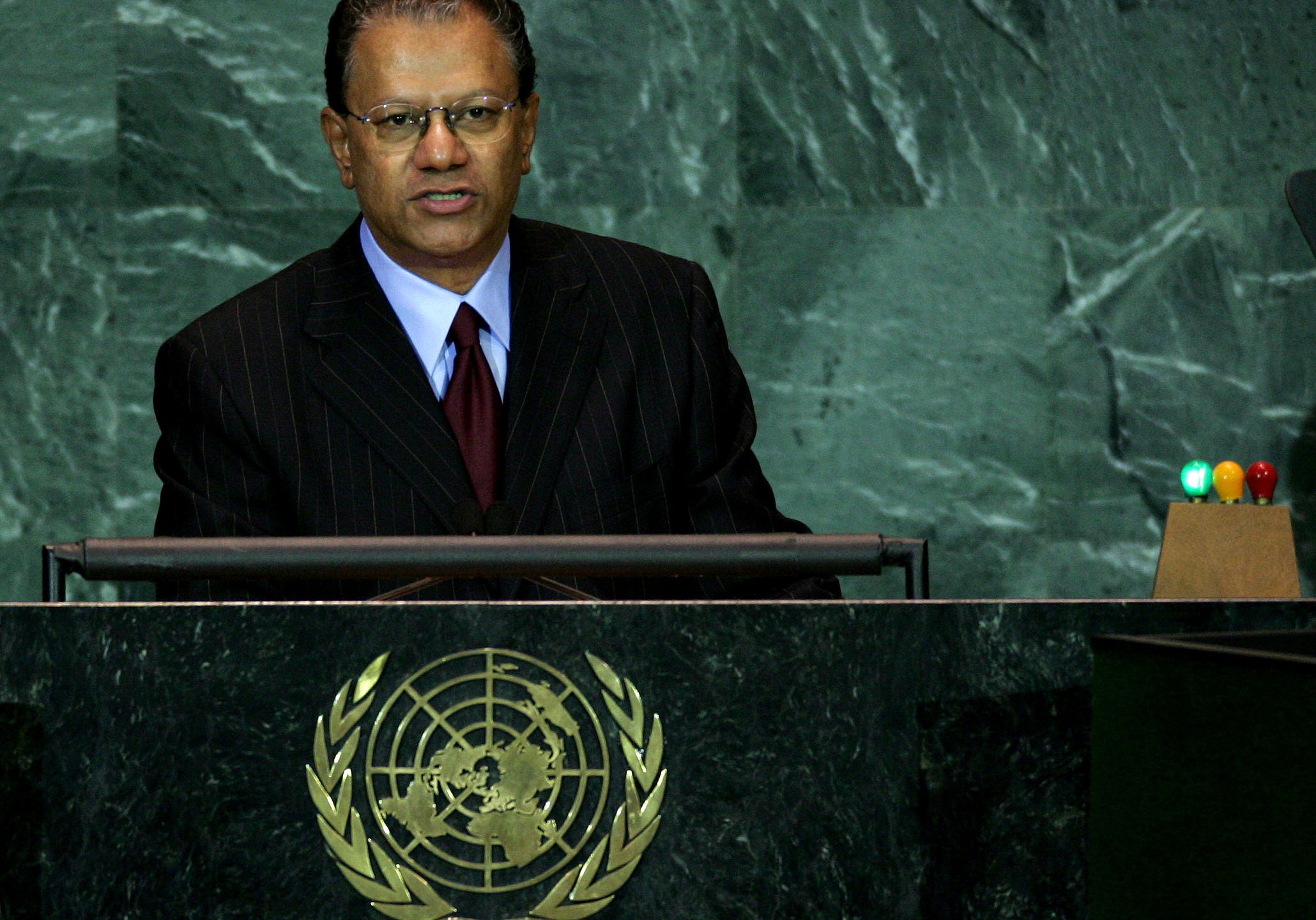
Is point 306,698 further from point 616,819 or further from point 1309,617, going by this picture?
point 1309,617

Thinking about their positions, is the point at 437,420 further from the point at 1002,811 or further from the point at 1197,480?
the point at 1197,480

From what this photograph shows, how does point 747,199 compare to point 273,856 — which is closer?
point 273,856

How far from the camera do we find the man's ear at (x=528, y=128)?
222cm

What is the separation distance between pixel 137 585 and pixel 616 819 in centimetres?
262

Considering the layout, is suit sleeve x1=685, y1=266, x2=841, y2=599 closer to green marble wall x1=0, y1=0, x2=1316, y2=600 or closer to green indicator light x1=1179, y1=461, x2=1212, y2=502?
green indicator light x1=1179, y1=461, x2=1212, y2=502

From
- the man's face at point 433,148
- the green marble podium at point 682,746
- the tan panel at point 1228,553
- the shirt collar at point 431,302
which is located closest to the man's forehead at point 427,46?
the man's face at point 433,148

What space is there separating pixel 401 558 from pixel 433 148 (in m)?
0.85

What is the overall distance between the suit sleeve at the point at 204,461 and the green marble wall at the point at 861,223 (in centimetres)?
164

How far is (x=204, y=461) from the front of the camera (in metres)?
2.07

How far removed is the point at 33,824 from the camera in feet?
4.29

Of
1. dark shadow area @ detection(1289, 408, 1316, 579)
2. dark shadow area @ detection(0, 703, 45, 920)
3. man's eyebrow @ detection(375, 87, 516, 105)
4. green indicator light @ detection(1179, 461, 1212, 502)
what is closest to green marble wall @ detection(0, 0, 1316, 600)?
dark shadow area @ detection(1289, 408, 1316, 579)

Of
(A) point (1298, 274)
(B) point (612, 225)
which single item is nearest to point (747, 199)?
(B) point (612, 225)

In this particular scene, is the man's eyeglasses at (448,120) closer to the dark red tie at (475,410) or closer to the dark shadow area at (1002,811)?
the dark red tie at (475,410)

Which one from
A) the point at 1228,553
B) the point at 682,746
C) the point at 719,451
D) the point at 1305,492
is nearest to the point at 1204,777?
the point at 682,746
